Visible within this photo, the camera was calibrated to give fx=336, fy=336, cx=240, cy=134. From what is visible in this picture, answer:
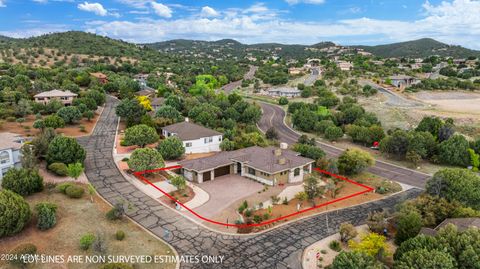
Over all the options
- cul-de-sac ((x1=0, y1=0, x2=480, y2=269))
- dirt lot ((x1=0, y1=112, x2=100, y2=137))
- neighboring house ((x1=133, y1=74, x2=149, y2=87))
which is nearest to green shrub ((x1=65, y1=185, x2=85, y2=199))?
cul-de-sac ((x1=0, y1=0, x2=480, y2=269))

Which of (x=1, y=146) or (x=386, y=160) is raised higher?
(x=1, y=146)

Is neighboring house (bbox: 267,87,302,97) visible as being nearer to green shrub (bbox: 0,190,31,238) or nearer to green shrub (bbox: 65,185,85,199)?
green shrub (bbox: 65,185,85,199)

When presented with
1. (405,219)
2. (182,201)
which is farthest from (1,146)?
(405,219)

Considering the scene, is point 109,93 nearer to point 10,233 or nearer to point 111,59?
point 111,59

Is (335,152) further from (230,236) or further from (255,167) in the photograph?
(230,236)

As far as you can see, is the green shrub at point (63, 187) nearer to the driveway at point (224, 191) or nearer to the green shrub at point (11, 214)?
the green shrub at point (11, 214)

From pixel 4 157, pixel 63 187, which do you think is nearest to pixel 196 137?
pixel 63 187
